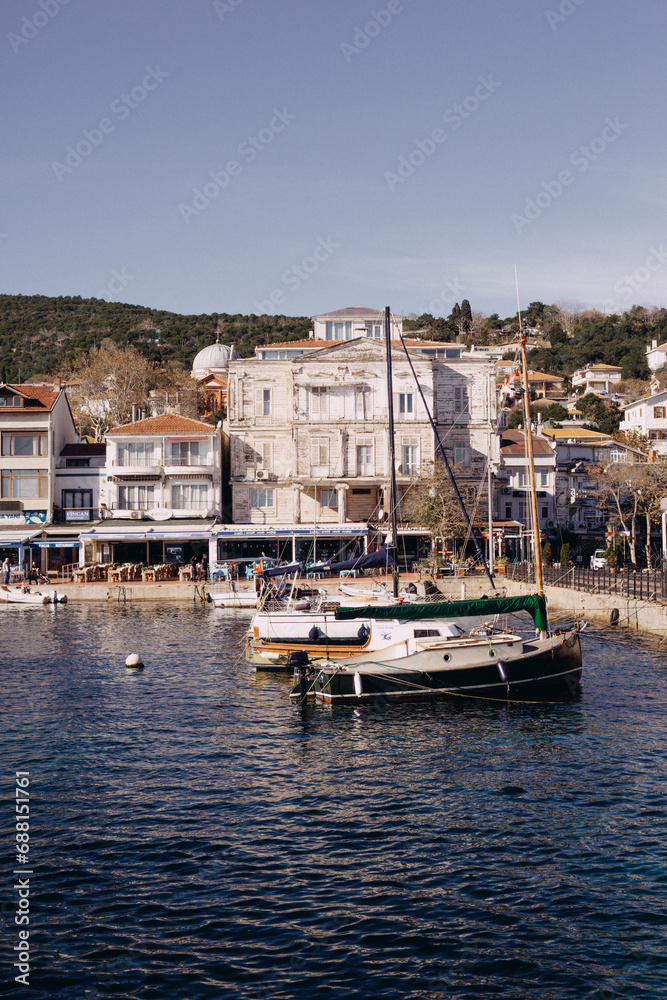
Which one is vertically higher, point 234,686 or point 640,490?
point 640,490

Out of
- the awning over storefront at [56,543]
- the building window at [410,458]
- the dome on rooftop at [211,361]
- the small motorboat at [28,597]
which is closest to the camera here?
the small motorboat at [28,597]

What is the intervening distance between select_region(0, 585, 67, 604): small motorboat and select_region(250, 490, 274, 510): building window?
1692cm

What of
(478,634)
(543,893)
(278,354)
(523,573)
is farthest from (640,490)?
(543,893)

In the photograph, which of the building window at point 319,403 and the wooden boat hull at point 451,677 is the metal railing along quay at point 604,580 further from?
the building window at point 319,403

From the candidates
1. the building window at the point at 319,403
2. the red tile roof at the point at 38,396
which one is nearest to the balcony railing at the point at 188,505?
the building window at the point at 319,403

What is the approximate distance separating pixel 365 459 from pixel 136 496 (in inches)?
689

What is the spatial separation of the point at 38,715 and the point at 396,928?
15802mm

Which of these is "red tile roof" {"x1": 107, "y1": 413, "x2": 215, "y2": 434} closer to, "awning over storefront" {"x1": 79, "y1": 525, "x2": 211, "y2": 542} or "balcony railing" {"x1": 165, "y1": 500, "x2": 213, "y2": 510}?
"balcony railing" {"x1": 165, "y1": 500, "x2": 213, "y2": 510}

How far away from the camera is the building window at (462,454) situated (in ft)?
216

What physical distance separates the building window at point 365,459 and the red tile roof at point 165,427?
11.3 meters

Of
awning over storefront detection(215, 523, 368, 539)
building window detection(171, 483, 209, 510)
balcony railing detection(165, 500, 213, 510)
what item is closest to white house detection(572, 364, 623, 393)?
awning over storefront detection(215, 523, 368, 539)

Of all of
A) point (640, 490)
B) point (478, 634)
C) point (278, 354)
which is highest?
point (278, 354)

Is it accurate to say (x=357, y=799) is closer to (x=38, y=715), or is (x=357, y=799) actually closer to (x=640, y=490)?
(x=38, y=715)

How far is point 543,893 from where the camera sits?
13.6 metres
